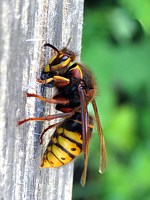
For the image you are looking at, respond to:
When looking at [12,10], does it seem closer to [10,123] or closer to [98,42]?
[10,123]

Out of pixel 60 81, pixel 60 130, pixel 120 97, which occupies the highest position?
pixel 60 81

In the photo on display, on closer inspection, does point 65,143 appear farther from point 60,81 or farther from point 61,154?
point 60,81

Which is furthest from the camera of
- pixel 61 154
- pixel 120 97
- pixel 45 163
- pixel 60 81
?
pixel 120 97

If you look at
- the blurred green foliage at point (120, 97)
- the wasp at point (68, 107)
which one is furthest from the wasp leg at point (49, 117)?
the blurred green foliage at point (120, 97)

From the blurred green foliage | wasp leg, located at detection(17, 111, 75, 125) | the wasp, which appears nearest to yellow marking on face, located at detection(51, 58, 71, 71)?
the wasp

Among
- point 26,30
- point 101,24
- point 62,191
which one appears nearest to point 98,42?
point 101,24

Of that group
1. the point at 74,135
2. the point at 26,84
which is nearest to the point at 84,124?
the point at 74,135

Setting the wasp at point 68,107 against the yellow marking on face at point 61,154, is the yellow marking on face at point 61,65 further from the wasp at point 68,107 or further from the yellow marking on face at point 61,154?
the yellow marking on face at point 61,154
